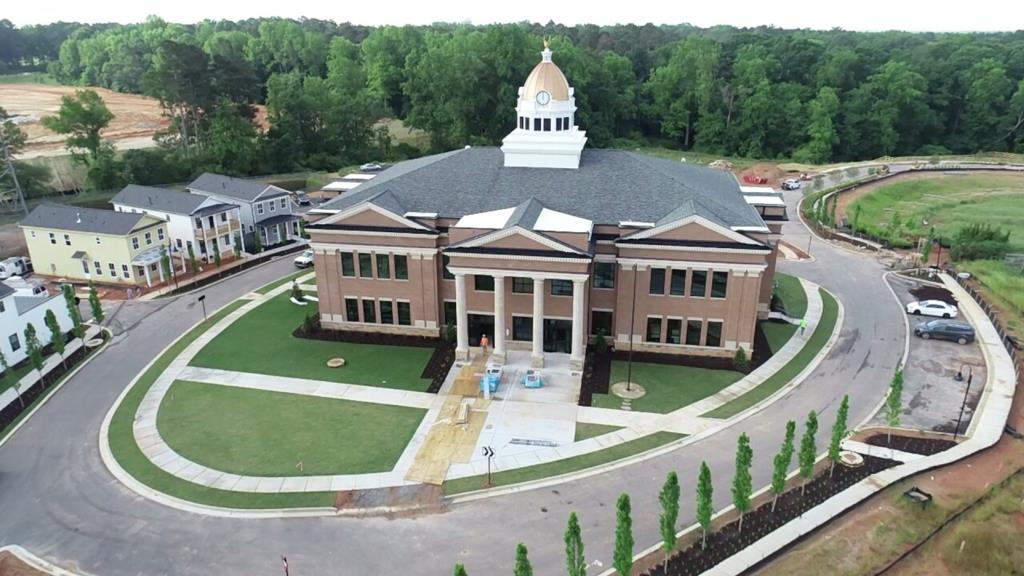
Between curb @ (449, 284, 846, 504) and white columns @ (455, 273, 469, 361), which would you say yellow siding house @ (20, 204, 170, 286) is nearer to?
white columns @ (455, 273, 469, 361)

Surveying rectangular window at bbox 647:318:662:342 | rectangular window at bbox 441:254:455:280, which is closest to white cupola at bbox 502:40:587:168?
rectangular window at bbox 441:254:455:280

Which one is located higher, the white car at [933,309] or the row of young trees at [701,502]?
the row of young trees at [701,502]

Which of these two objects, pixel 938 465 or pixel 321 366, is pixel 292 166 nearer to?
pixel 321 366

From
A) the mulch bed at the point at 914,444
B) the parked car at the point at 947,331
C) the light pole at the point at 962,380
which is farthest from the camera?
the parked car at the point at 947,331

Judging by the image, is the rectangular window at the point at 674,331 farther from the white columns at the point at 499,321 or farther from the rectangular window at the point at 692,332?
the white columns at the point at 499,321

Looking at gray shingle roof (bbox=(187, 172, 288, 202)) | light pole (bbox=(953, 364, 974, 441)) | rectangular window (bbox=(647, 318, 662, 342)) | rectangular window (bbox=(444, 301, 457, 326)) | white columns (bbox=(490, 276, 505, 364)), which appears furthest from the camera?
gray shingle roof (bbox=(187, 172, 288, 202))

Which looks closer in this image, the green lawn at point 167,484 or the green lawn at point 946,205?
the green lawn at point 167,484

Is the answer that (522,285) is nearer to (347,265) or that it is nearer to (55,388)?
(347,265)

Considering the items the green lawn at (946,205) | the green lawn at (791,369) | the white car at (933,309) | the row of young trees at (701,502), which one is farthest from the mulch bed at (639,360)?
the green lawn at (946,205)
